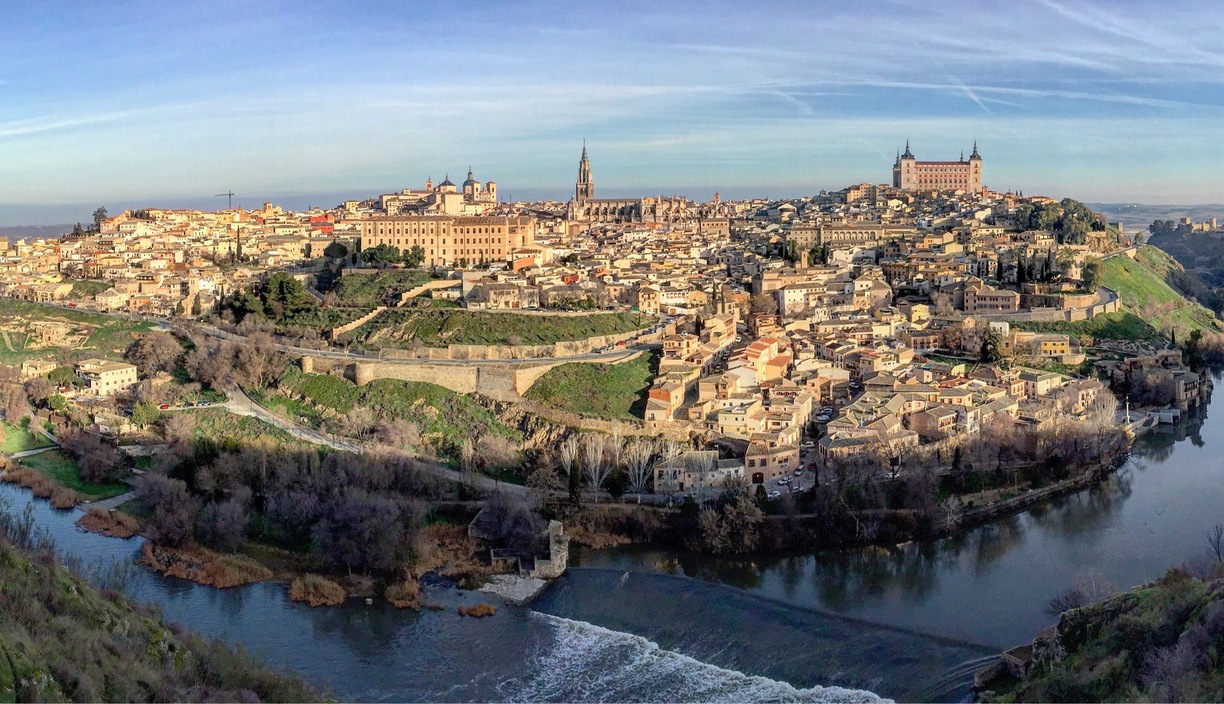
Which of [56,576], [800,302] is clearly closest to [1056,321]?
[800,302]

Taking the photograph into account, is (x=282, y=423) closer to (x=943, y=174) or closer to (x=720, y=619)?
(x=720, y=619)

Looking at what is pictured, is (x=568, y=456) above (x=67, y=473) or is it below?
above

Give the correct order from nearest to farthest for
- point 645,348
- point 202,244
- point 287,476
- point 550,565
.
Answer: point 550,565, point 287,476, point 645,348, point 202,244

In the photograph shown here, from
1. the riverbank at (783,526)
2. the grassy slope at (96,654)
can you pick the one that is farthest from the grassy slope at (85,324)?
the grassy slope at (96,654)

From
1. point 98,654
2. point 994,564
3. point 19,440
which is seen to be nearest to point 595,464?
point 994,564

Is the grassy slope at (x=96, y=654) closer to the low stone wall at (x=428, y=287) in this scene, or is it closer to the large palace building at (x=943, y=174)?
the low stone wall at (x=428, y=287)

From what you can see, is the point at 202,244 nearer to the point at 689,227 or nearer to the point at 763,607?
the point at 689,227
